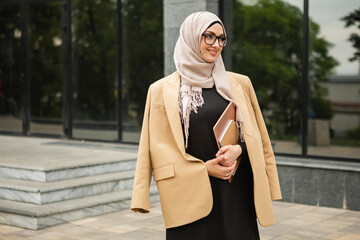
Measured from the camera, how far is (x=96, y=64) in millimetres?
11008

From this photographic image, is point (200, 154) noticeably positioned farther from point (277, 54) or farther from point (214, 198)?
point (277, 54)

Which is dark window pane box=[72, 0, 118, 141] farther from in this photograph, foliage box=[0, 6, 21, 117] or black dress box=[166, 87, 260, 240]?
black dress box=[166, 87, 260, 240]

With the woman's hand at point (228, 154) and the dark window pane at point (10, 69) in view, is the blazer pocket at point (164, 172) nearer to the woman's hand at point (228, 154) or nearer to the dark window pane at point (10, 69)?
the woman's hand at point (228, 154)

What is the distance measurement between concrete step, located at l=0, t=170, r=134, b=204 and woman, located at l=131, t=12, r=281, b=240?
3.78 meters

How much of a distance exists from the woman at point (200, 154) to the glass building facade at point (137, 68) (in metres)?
5.30

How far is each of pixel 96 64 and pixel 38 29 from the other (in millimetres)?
1905

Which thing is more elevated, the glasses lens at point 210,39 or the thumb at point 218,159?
the glasses lens at point 210,39

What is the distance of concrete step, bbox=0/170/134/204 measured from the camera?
6685mm

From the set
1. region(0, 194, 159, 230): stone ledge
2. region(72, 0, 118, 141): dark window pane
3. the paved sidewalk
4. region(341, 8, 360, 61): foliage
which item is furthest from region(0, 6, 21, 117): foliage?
region(341, 8, 360, 61): foliage

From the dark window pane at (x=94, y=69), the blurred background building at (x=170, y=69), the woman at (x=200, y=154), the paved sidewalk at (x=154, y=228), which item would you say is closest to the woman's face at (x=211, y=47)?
the woman at (x=200, y=154)

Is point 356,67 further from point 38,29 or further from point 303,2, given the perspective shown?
point 38,29

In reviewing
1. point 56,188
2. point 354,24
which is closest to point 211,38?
point 56,188

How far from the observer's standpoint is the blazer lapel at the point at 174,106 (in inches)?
121

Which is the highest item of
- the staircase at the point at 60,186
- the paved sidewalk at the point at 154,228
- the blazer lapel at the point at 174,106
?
the blazer lapel at the point at 174,106
